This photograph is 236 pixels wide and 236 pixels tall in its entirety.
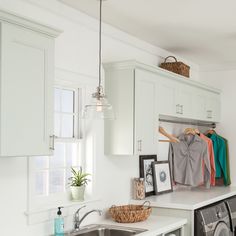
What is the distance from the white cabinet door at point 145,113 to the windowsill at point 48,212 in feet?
2.52

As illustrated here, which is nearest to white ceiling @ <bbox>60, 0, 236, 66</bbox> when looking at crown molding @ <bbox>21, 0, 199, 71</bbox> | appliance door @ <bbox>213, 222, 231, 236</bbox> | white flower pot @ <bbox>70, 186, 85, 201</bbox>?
crown molding @ <bbox>21, 0, 199, 71</bbox>

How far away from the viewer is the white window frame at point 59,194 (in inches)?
123

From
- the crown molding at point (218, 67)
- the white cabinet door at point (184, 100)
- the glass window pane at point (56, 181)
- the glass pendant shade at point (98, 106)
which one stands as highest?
the crown molding at point (218, 67)

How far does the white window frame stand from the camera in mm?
3117

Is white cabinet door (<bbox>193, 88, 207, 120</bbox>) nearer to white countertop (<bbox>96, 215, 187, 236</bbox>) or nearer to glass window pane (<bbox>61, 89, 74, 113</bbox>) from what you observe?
white countertop (<bbox>96, 215, 187, 236</bbox>)

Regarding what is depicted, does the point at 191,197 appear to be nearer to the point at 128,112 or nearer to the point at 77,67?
the point at 128,112

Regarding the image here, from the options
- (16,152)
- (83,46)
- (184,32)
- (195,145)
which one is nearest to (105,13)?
(83,46)

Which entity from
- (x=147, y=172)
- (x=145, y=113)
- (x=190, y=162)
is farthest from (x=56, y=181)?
(x=190, y=162)

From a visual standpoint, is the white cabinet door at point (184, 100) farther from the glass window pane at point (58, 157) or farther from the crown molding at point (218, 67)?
the glass window pane at point (58, 157)

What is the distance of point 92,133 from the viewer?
12.6ft

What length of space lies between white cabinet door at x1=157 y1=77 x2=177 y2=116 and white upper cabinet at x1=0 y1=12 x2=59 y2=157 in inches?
67.4

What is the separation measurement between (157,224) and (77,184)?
76cm

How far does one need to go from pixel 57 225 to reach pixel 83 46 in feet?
4.96

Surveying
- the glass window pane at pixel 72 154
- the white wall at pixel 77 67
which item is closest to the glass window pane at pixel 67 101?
the white wall at pixel 77 67
